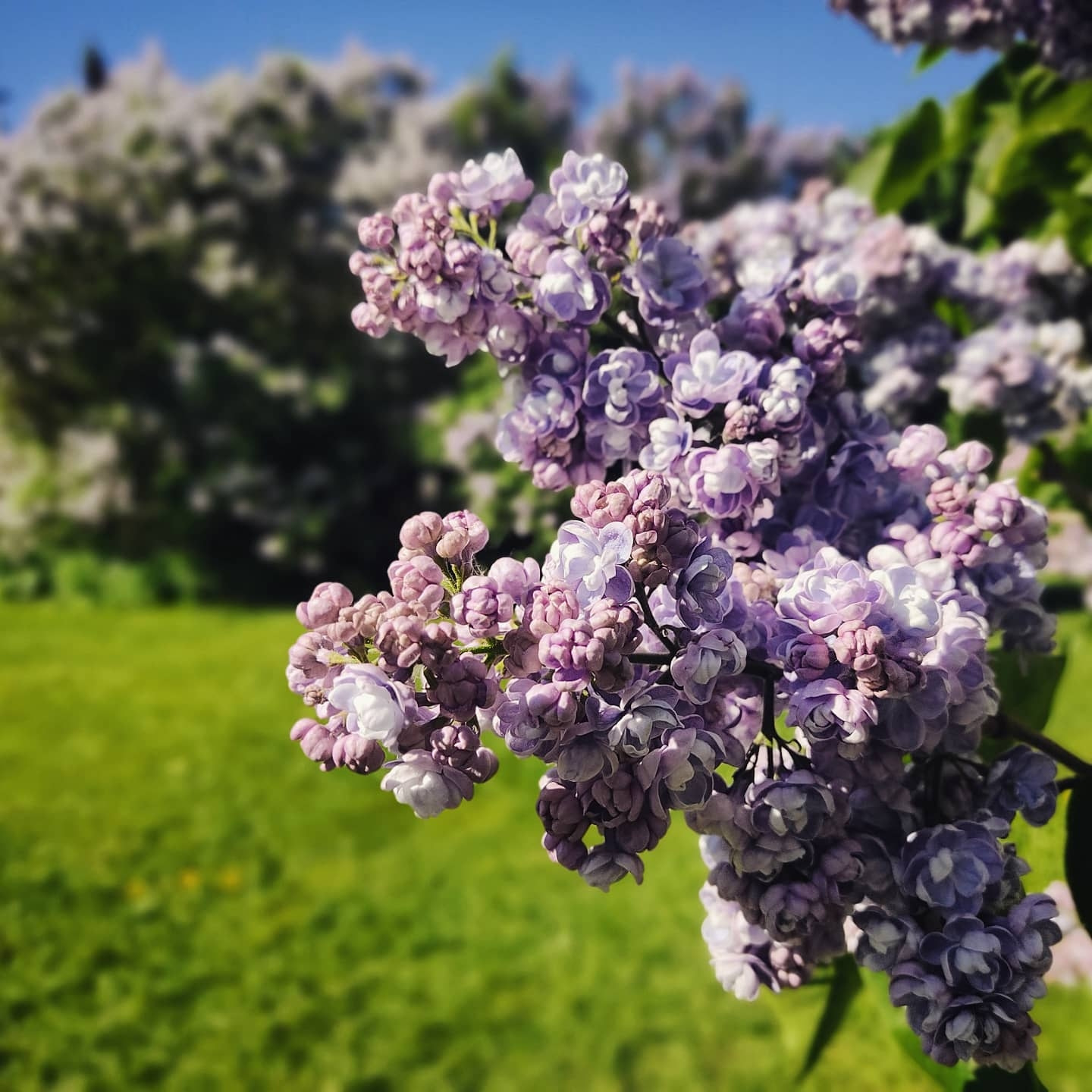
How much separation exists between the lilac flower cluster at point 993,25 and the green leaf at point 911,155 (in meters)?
0.12

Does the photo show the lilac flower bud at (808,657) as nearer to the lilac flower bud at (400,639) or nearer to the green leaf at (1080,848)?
the lilac flower bud at (400,639)

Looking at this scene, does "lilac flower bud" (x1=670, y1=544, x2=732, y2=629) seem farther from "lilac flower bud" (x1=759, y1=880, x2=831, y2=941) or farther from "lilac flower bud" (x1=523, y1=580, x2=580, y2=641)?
Answer: "lilac flower bud" (x1=759, y1=880, x2=831, y2=941)

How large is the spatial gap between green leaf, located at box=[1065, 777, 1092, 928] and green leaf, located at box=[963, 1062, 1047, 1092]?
160 millimetres

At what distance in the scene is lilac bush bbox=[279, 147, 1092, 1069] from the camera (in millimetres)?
737

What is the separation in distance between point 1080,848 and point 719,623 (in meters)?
0.57

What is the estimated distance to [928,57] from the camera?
2006 mm

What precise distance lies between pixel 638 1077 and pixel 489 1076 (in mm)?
483

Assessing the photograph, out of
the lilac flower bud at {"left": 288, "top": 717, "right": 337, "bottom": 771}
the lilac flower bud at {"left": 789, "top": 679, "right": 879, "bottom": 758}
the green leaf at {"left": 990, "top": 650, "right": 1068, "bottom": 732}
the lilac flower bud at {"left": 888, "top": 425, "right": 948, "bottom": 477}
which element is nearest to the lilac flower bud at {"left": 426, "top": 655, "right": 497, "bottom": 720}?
the lilac flower bud at {"left": 288, "top": 717, "right": 337, "bottom": 771}

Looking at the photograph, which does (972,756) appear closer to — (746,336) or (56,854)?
(746,336)

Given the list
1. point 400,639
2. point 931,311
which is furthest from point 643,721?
point 931,311

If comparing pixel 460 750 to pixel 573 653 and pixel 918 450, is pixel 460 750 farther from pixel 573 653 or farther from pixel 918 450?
pixel 918 450

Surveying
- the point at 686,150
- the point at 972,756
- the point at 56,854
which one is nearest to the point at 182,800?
the point at 56,854

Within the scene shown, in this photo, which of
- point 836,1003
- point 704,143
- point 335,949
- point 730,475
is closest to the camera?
point 730,475

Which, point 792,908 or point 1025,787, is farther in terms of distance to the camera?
point 1025,787
